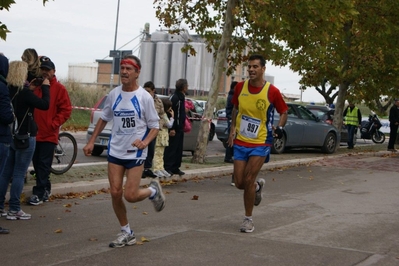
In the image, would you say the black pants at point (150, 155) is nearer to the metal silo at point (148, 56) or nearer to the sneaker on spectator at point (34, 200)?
the sneaker on spectator at point (34, 200)

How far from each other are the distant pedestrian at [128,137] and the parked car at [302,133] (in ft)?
49.0

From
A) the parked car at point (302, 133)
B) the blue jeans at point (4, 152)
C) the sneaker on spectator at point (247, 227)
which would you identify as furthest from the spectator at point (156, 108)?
the parked car at point (302, 133)

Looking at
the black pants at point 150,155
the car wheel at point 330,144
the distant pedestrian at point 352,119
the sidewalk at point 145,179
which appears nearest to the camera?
the sidewalk at point 145,179

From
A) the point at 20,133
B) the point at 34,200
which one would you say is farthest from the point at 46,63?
the point at 34,200

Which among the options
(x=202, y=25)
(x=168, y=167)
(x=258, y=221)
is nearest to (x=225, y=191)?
(x=168, y=167)

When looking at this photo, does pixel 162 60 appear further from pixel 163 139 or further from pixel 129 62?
pixel 129 62

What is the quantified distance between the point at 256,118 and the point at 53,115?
329 cm

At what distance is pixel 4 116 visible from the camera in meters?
8.52

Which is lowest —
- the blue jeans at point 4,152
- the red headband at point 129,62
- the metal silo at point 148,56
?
the blue jeans at point 4,152

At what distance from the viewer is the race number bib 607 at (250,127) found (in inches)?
372

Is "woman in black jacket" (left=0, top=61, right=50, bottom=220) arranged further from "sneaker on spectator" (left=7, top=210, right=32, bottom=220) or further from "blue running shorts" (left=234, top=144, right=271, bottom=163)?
"blue running shorts" (left=234, top=144, right=271, bottom=163)

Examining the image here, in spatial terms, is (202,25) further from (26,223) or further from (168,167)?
(26,223)

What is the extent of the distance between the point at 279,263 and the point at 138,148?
1.81m

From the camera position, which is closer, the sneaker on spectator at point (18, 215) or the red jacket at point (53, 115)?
the sneaker on spectator at point (18, 215)
